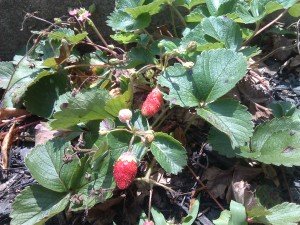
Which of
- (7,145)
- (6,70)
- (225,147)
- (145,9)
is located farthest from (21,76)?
(225,147)

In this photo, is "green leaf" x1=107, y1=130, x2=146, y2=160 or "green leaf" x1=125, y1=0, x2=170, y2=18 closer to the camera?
"green leaf" x1=107, y1=130, x2=146, y2=160

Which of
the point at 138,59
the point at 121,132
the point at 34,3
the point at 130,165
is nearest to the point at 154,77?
the point at 138,59

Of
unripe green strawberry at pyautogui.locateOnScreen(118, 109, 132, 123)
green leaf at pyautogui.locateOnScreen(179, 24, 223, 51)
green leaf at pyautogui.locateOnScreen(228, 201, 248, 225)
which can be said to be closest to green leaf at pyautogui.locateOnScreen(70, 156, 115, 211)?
unripe green strawberry at pyautogui.locateOnScreen(118, 109, 132, 123)

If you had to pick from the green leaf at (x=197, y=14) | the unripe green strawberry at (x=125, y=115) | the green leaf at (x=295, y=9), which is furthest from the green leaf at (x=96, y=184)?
the green leaf at (x=295, y=9)

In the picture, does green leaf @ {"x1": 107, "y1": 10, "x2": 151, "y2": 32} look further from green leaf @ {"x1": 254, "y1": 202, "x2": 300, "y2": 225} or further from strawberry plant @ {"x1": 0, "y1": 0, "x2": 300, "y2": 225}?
green leaf @ {"x1": 254, "y1": 202, "x2": 300, "y2": 225}

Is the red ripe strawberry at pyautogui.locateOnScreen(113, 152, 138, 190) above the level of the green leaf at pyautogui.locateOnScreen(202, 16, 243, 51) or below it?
below

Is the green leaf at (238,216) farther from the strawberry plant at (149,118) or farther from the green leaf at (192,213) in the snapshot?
the green leaf at (192,213)

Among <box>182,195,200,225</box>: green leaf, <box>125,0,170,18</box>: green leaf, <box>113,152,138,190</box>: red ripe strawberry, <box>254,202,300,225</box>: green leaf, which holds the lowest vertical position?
<box>182,195,200,225</box>: green leaf

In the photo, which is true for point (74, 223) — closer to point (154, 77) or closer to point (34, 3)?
point (154, 77)
